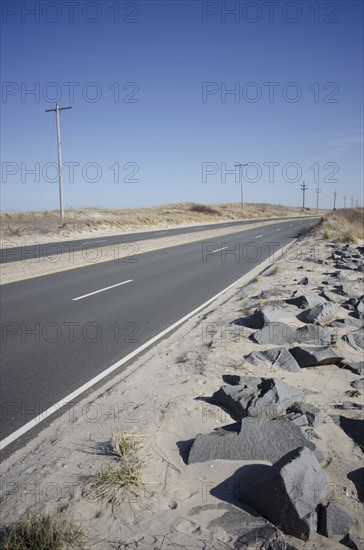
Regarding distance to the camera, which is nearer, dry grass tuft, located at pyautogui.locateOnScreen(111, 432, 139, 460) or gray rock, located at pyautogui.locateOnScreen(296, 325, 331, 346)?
dry grass tuft, located at pyautogui.locateOnScreen(111, 432, 139, 460)

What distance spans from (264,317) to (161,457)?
4.40 meters

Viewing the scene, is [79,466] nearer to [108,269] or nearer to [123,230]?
[108,269]

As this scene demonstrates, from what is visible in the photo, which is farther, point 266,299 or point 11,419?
point 266,299

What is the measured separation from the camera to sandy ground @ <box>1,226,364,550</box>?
2.95m

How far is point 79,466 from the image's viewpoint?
3.70 meters

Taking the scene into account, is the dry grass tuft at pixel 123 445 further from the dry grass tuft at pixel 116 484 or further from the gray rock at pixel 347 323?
the gray rock at pixel 347 323

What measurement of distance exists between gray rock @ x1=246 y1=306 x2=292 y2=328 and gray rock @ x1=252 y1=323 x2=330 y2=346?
0.39 m

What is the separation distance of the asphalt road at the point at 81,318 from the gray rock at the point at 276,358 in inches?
81.6

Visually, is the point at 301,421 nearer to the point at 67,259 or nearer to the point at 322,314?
the point at 322,314

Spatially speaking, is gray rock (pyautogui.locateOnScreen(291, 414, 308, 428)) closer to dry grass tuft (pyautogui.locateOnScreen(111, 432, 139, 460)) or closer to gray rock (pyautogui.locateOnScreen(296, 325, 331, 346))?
dry grass tuft (pyautogui.locateOnScreen(111, 432, 139, 460))

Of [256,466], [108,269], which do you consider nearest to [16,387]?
[256,466]

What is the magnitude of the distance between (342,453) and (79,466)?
235cm

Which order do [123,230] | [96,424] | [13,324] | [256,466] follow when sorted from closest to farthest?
[256,466]
[96,424]
[13,324]
[123,230]

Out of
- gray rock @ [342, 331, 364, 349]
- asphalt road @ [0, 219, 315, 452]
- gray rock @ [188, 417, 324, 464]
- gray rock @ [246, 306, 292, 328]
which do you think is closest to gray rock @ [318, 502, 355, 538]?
gray rock @ [188, 417, 324, 464]
